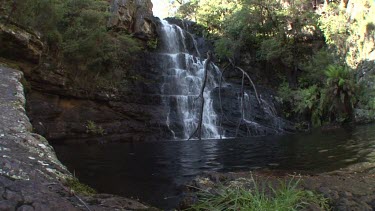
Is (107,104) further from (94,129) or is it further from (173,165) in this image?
(173,165)

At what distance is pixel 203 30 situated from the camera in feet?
96.8

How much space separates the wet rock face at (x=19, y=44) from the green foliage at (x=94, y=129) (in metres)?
5.06

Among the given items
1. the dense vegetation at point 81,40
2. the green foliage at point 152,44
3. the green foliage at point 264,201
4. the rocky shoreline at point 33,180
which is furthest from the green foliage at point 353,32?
the rocky shoreline at point 33,180

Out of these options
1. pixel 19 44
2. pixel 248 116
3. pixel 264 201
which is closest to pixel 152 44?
pixel 248 116

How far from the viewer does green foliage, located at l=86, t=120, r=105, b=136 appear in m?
17.4

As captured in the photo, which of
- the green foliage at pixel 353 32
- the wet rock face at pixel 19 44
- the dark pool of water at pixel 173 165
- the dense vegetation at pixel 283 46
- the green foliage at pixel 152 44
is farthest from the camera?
the green foliage at pixel 353 32

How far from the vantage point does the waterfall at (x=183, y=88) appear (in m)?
19.8

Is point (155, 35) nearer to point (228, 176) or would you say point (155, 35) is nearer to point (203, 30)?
point (203, 30)

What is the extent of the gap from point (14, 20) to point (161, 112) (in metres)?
9.95

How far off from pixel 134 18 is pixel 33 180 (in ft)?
78.3

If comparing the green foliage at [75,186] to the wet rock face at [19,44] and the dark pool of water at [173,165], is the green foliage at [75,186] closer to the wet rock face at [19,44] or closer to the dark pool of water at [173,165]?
the dark pool of water at [173,165]

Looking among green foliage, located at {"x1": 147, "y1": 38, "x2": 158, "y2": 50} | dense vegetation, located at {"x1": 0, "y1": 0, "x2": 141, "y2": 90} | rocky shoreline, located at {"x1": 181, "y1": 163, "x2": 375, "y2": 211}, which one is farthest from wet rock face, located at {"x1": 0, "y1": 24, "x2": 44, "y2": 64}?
green foliage, located at {"x1": 147, "y1": 38, "x2": 158, "y2": 50}

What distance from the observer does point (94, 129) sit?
17484 millimetres

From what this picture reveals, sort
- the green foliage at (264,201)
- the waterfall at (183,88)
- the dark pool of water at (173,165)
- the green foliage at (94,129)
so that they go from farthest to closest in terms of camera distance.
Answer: the waterfall at (183,88) < the green foliage at (94,129) < the dark pool of water at (173,165) < the green foliage at (264,201)
